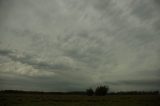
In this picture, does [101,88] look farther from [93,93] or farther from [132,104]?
[132,104]

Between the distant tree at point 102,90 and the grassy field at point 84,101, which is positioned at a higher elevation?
the distant tree at point 102,90

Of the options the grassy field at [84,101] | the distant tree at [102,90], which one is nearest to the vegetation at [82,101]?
the grassy field at [84,101]

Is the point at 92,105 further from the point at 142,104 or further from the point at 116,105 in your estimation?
the point at 142,104

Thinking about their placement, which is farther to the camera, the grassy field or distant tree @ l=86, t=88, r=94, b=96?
distant tree @ l=86, t=88, r=94, b=96

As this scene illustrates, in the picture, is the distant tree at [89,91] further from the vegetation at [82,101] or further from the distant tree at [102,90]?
the vegetation at [82,101]

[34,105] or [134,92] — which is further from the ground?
[134,92]

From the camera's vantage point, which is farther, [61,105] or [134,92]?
[134,92]

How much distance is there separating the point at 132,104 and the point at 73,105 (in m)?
9.39

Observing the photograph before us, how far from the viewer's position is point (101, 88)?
7444 centimetres

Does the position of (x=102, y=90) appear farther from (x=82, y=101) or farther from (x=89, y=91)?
(x=82, y=101)

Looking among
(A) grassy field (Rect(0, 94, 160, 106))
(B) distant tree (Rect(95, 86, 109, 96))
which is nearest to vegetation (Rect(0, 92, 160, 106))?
(A) grassy field (Rect(0, 94, 160, 106))

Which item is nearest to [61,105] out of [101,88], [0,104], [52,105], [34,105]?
[52,105]

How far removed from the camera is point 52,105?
129 feet

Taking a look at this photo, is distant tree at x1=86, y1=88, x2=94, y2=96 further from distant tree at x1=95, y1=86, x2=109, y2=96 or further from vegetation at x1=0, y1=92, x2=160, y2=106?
vegetation at x1=0, y1=92, x2=160, y2=106
